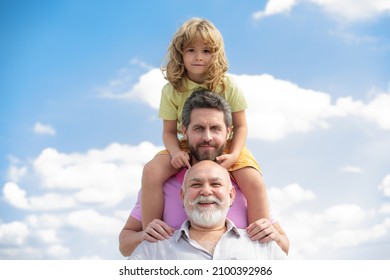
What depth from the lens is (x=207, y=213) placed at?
4598mm

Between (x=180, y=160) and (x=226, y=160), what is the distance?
0.42 meters

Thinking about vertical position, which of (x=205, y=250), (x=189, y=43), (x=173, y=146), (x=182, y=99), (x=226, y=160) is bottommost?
(x=205, y=250)

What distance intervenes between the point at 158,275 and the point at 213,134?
51.6 inches

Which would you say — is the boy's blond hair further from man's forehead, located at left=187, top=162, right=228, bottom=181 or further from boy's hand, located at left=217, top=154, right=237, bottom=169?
man's forehead, located at left=187, top=162, right=228, bottom=181

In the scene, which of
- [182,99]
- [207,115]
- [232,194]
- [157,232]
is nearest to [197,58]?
[182,99]

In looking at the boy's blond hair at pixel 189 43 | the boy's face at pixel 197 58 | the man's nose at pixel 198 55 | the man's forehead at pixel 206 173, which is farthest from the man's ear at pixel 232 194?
the man's nose at pixel 198 55

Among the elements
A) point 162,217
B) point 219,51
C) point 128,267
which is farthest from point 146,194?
point 219,51

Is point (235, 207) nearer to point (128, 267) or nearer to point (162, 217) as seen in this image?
point (162, 217)

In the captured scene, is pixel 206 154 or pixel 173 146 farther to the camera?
pixel 173 146

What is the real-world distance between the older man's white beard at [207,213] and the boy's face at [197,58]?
1362 millimetres

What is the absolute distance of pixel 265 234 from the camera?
4707 mm

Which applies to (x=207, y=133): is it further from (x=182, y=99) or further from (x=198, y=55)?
(x=198, y=55)

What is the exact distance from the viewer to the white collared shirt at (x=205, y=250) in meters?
4.60

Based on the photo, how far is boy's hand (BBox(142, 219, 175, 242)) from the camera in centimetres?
467
